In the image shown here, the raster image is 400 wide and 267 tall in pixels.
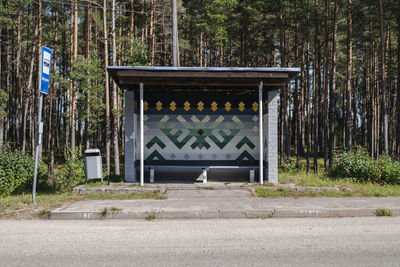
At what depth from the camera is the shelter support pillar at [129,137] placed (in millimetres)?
11766

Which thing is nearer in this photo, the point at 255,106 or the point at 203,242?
the point at 203,242

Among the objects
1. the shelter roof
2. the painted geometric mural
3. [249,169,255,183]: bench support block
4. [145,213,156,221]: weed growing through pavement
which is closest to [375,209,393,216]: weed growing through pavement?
[249,169,255,183]: bench support block

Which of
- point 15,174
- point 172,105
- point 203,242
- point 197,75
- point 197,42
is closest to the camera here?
point 203,242

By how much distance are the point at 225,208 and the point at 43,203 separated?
15.1ft

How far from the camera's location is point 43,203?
8.62 metres

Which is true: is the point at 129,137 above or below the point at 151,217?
above

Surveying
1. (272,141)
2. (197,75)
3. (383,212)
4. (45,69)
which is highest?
(197,75)

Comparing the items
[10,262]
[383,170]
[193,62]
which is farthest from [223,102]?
[193,62]

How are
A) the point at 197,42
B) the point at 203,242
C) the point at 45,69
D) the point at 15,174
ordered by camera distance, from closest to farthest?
the point at 203,242 → the point at 45,69 → the point at 15,174 → the point at 197,42

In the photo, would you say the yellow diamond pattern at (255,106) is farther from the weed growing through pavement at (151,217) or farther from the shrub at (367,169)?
the weed growing through pavement at (151,217)

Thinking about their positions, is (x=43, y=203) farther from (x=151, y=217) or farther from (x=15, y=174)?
Answer: (x=15, y=174)

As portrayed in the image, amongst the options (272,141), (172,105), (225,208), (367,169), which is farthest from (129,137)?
(367,169)

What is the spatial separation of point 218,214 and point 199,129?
5583 millimetres

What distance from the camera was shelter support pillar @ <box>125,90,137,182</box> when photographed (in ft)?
38.6
